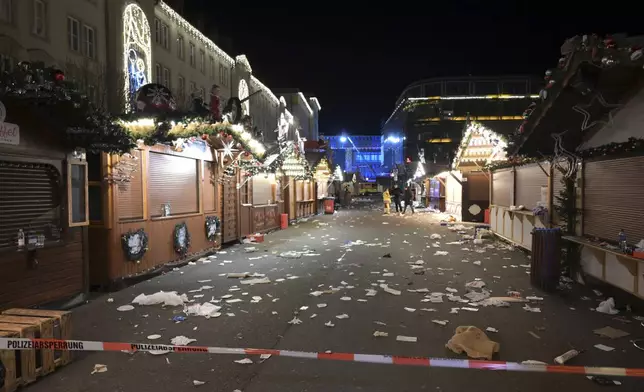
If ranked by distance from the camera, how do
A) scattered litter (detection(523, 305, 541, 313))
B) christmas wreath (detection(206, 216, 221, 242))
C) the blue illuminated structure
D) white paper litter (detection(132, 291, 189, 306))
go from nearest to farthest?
scattered litter (detection(523, 305, 541, 313))
white paper litter (detection(132, 291, 189, 306))
christmas wreath (detection(206, 216, 221, 242))
the blue illuminated structure

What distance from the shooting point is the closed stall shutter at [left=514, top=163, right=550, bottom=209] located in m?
11.9

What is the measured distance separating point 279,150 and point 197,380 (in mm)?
14307

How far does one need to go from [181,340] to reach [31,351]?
5.53ft

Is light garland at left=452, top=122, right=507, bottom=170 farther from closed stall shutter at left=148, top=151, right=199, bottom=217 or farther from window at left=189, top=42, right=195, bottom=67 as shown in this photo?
window at left=189, top=42, right=195, bottom=67

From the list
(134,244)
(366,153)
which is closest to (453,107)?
(366,153)

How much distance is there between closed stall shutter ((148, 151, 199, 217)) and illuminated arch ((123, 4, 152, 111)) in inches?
74.9

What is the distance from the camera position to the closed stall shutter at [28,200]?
6.44 meters

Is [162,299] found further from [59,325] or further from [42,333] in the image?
[42,333]

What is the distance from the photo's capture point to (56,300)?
714cm

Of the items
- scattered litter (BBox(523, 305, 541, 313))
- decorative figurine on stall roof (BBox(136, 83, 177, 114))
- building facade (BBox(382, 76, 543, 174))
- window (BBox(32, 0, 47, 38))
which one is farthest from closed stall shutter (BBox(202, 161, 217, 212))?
building facade (BBox(382, 76, 543, 174))

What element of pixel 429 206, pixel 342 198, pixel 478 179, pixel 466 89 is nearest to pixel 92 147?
pixel 478 179

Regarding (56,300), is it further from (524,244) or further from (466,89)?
(466,89)

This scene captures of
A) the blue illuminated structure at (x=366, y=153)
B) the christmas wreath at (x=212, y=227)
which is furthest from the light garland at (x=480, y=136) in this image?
the blue illuminated structure at (x=366, y=153)

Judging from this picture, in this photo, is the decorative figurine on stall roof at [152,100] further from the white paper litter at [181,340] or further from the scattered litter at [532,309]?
the scattered litter at [532,309]
